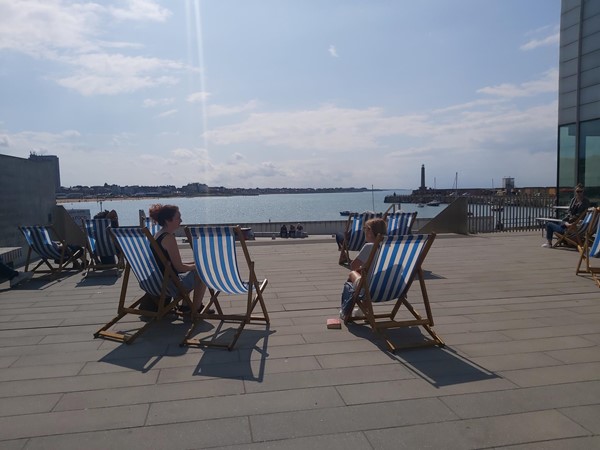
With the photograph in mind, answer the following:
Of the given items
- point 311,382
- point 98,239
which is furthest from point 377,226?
point 98,239

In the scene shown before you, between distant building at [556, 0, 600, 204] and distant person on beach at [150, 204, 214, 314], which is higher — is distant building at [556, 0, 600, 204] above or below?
above

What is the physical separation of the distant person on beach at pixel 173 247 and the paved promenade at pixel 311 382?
1.26 ft

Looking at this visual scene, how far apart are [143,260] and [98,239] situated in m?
3.34

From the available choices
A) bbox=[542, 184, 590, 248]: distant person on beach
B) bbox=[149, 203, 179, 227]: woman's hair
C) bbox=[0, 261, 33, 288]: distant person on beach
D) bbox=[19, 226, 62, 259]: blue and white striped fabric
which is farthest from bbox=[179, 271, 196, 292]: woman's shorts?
bbox=[542, 184, 590, 248]: distant person on beach

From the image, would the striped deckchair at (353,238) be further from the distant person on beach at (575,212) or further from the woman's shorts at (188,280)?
the distant person on beach at (575,212)

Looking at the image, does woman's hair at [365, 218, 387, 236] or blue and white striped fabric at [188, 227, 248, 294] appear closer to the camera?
blue and white striped fabric at [188, 227, 248, 294]

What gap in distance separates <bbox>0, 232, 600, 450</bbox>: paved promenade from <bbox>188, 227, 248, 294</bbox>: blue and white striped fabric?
0.47 metres

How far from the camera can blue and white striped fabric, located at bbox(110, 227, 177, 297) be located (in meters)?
4.21

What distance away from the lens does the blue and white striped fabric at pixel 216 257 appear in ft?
13.1

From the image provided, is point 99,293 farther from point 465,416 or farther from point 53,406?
point 465,416

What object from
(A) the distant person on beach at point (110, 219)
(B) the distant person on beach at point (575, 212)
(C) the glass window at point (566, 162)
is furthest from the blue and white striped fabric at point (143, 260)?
(C) the glass window at point (566, 162)

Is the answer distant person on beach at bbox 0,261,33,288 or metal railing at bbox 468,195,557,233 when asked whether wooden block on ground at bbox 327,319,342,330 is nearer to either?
distant person on beach at bbox 0,261,33,288

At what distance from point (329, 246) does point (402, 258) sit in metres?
6.27

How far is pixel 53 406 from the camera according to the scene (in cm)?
277
